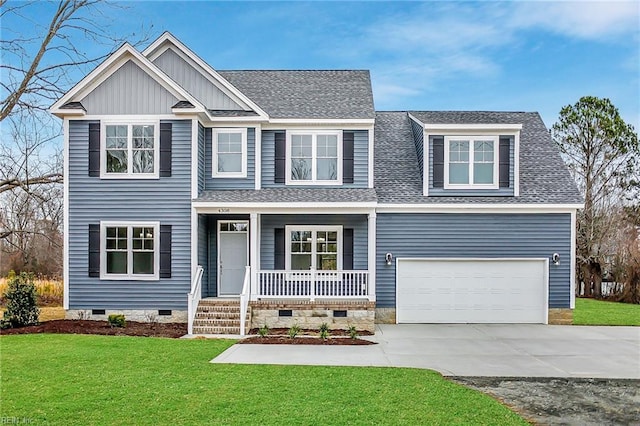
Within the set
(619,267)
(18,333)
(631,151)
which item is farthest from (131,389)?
(631,151)

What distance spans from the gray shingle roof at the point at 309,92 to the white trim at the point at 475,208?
116 inches

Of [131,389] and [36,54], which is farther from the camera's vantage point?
[36,54]

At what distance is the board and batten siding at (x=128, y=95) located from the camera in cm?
1545

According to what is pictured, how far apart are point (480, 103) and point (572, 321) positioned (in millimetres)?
14729

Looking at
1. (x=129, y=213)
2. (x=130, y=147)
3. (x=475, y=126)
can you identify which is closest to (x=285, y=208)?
(x=129, y=213)

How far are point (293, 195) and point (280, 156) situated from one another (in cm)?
155

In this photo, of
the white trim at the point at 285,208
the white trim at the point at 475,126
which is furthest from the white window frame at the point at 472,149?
the white trim at the point at 285,208

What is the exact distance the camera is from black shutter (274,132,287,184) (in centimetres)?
1695

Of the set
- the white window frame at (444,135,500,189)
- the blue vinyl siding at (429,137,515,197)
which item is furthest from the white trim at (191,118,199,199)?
the white window frame at (444,135,500,189)

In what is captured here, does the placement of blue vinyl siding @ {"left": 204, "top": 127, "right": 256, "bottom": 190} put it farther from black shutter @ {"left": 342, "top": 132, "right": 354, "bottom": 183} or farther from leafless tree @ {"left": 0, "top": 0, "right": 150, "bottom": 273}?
leafless tree @ {"left": 0, "top": 0, "right": 150, "bottom": 273}

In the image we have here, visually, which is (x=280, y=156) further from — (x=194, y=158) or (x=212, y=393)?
(x=212, y=393)

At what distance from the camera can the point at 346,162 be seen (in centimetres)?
1695

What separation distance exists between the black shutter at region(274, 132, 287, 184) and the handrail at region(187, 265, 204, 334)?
3.77m

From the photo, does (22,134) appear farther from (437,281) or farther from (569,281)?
(569,281)
